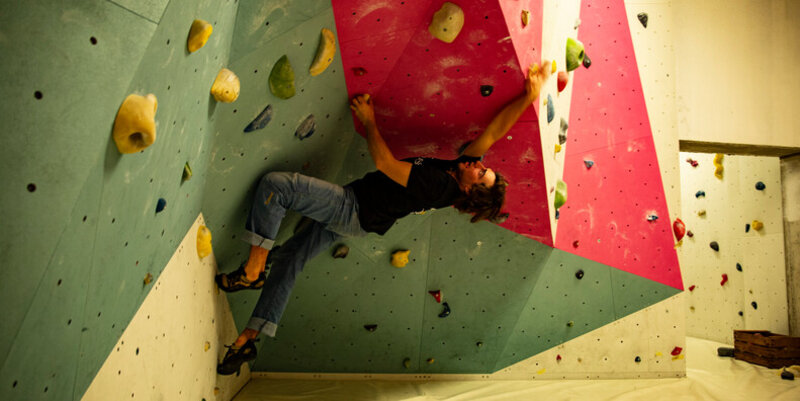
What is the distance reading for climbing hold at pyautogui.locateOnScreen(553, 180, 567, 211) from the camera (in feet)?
9.36

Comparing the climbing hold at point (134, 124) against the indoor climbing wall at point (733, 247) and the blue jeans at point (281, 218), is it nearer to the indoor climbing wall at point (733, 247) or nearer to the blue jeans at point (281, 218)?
the blue jeans at point (281, 218)

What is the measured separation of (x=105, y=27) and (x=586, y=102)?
270cm

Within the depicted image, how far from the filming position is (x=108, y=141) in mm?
1089

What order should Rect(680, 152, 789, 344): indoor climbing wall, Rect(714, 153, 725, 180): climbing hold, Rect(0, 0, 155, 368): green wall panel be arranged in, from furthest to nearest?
Rect(714, 153, 725, 180): climbing hold
Rect(680, 152, 789, 344): indoor climbing wall
Rect(0, 0, 155, 368): green wall panel

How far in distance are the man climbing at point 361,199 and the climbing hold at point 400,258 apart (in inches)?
19.0

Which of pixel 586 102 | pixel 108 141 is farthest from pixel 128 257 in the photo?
pixel 586 102

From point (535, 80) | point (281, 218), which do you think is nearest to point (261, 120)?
point (281, 218)

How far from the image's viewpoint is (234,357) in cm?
220

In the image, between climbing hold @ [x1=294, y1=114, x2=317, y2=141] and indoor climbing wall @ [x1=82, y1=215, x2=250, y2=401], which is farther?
climbing hold @ [x1=294, y1=114, x2=317, y2=141]

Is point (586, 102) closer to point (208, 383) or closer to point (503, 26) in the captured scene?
point (503, 26)

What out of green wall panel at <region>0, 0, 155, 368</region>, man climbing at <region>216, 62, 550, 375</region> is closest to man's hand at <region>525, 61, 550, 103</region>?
man climbing at <region>216, 62, 550, 375</region>

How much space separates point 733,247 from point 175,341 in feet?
15.5

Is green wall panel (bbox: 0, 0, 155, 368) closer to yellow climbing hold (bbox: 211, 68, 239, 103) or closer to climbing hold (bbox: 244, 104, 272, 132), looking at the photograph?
yellow climbing hold (bbox: 211, 68, 239, 103)

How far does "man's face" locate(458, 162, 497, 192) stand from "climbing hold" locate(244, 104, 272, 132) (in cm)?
85
